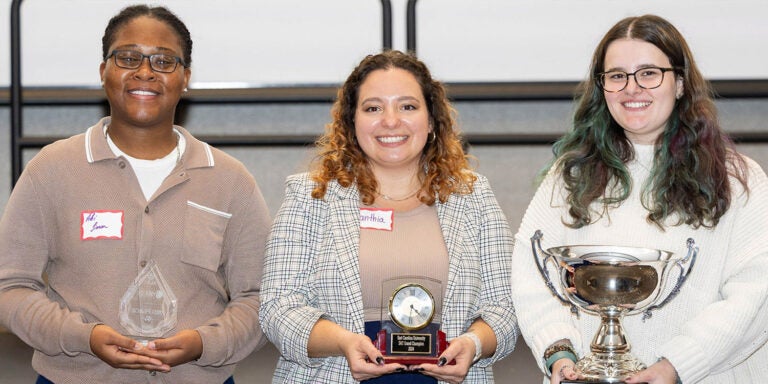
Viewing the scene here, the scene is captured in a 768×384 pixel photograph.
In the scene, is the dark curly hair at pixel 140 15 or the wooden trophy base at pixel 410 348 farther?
the dark curly hair at pixel 140 15

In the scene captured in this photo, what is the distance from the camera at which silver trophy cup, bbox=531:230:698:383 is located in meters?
1.98

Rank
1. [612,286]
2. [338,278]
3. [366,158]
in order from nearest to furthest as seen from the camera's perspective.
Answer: [612,286] → [338,278] → [366,158]

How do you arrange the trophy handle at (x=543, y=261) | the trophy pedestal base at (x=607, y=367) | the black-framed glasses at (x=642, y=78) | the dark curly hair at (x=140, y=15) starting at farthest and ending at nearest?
the dark curly hair at (x=140, y=15) → the black-framed glasses at (x=642, y=78) → the trophy handle at (x=543, y=261) → the trophy pedestal base at (x=607, y=367)

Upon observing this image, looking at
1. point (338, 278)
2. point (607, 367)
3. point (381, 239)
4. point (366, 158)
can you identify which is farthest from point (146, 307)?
point (607, 367)

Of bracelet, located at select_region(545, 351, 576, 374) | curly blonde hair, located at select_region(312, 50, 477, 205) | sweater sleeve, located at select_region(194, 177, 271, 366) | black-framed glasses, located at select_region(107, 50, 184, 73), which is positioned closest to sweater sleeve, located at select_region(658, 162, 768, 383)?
bracelet, located at select_region(545, 351, 576, 374)

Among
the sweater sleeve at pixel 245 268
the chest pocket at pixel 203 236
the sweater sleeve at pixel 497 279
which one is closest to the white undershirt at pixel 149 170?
the chest pocket at pixel 203 236

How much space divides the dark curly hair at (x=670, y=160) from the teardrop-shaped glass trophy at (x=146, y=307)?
101 cm

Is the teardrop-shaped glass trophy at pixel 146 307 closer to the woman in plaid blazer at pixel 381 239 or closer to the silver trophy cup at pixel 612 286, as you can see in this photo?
the woman in plaid blazer at pixel 381 239

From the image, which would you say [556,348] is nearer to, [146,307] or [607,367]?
[607,367]

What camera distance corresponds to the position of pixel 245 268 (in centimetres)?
250

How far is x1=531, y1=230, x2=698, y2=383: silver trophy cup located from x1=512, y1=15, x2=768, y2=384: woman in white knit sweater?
0.07 meters

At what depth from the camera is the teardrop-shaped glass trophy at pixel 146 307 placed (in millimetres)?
2275

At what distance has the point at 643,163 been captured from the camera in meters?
2.29

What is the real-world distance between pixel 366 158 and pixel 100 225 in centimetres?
74
